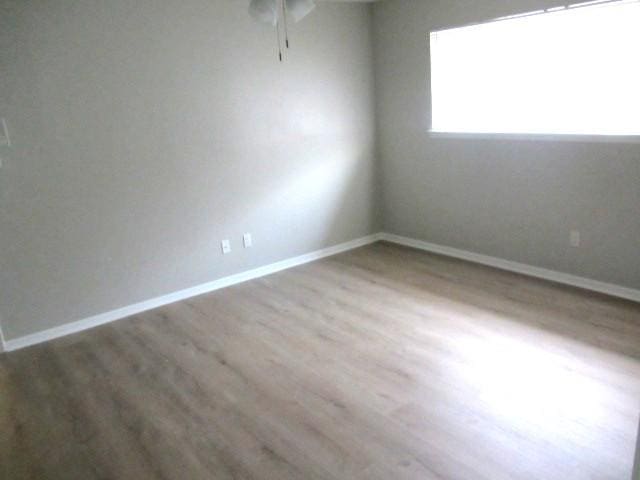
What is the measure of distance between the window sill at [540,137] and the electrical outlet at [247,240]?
1.96 m

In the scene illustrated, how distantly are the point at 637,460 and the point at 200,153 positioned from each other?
3517 millimetres

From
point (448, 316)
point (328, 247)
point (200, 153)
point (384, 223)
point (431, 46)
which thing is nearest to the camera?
point (448, 316)

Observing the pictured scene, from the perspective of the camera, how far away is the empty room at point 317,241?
2262 mm

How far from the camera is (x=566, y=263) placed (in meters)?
3.73

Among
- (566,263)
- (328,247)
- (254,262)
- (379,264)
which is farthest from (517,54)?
(254,262)

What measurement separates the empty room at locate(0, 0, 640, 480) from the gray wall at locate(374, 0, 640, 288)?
0.06ft

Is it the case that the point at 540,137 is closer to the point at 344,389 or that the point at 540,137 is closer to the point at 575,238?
the point at 575,238

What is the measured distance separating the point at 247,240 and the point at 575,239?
2.70 m

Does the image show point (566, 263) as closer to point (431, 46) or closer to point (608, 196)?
point (608, 196)

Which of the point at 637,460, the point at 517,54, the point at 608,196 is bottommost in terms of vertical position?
the point at 637,460

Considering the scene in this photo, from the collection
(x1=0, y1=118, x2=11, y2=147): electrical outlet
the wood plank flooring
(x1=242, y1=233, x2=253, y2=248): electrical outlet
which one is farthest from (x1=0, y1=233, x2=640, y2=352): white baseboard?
(x1=0, y1=118, x2=11, y2=147): electrical outlet

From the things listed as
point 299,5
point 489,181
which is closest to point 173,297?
point 299,5

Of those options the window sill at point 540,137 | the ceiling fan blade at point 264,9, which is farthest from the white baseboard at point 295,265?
the ceiling fan blade at point 264,9

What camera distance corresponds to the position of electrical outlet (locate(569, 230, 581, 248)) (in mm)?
3621
